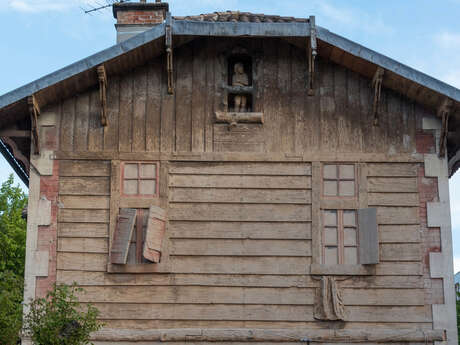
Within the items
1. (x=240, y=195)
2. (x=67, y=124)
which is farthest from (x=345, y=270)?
(x=67, y=124)

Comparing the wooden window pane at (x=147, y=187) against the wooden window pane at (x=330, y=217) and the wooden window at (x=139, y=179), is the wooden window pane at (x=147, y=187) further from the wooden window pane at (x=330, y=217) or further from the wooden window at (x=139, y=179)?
the wooden window pane at (x=330, y=217)

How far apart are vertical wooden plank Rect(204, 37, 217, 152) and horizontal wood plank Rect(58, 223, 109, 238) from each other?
1.96m

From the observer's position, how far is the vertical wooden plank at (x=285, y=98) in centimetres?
1270

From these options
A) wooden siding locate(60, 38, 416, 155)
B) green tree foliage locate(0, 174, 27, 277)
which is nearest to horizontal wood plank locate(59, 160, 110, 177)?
wooden siding locate(60, 38, 416, 155)

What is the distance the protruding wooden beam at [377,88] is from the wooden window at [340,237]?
1.52m

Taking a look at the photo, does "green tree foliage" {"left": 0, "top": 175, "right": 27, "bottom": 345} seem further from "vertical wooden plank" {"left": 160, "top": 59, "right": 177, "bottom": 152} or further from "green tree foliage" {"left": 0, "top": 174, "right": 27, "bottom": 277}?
"vertical wooden plank" {"left": 160, "top": 59, "right": 177, "bottom": 152}

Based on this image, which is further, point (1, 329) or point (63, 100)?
point (63, 100)

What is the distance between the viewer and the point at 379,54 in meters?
12.2

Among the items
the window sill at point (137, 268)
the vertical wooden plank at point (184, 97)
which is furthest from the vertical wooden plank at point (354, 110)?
the window sill at point (137, 268)

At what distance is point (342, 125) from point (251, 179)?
5.40 ft

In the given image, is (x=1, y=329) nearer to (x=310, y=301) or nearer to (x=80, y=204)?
(x=80, y=204)

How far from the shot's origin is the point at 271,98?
42.3 ft

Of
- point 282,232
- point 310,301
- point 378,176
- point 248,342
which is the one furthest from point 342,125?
point 248,342

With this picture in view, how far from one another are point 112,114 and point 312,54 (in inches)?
125
